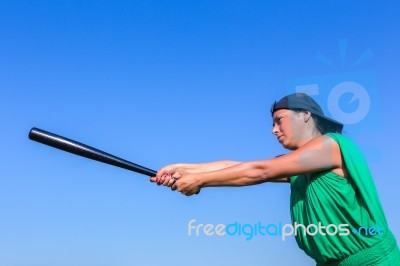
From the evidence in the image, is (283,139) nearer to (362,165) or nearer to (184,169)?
(362,165)

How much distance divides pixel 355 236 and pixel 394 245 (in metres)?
0.39

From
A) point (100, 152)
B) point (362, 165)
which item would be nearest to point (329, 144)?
point (362, 165)

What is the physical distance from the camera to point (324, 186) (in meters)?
4.77

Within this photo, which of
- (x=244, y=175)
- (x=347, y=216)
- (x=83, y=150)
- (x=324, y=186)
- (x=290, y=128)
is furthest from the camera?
(x=83, y=150)

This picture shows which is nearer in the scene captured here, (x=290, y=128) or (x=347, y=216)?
(x=347, y=216)

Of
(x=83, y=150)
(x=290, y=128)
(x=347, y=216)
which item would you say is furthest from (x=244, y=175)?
(x=83, y=150)

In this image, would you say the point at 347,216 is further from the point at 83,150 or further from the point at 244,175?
the point at 83,150

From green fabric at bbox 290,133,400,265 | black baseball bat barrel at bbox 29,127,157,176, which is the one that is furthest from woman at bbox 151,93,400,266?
black baseball bat barrel at bbox 29,127,157,176

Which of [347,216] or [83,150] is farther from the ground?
[83,150]

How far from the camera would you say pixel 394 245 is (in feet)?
15.3

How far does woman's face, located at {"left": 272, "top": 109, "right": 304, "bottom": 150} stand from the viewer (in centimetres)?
529

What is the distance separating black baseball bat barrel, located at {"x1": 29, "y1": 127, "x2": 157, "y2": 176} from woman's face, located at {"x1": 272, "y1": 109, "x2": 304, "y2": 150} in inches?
63.6

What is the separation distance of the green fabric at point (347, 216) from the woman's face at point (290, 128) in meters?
0.47

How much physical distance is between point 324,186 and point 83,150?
2.79 metres
